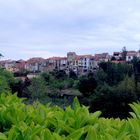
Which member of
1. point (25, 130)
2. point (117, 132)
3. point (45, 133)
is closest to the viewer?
point (45, 133)

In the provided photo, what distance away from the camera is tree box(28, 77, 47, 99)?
4912 centimetres

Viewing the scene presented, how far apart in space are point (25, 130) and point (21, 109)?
57 cm

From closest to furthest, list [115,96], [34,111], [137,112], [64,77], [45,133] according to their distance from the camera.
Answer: [45,133] < [137,112] < [34,111] < [115,96] < [64,77]

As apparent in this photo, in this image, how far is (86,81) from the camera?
49.9 m

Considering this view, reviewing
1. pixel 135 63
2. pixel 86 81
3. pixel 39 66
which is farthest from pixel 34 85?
pixel 39 66

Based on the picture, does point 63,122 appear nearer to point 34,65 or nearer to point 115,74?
point 115,74

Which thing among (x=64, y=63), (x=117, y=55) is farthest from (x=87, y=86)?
(x=64, y=63)

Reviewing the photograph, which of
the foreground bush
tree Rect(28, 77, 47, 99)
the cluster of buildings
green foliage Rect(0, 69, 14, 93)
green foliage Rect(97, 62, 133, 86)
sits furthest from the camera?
the cluster of buildings

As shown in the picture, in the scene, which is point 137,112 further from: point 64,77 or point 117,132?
point 64,77

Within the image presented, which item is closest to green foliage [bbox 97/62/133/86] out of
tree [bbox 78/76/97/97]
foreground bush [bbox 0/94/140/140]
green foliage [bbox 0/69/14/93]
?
tree [bbox 78/76/97/97]

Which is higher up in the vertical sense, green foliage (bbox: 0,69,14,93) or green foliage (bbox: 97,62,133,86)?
green foliage (bbox: 0,69,14,93)

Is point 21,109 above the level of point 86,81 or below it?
above

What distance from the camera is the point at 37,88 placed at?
1934 inches

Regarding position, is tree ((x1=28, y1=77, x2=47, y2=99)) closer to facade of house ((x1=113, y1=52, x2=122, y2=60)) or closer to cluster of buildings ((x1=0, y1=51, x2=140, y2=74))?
facade of house ((x1=113, y1=52, x2=122, y2=60))
